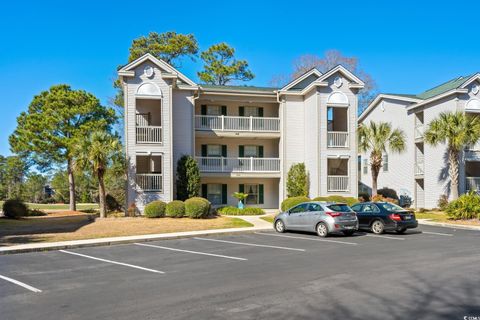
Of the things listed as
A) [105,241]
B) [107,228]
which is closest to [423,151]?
[107,228]

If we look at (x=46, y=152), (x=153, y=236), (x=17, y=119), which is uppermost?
(x=17, y=119)

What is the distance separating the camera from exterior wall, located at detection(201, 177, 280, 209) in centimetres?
3312

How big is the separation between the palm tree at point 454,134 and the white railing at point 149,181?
60.6 feet

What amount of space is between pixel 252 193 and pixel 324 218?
51.9 feet

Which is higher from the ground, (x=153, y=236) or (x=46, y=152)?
(x=46, y=152)

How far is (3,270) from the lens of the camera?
11.6 m

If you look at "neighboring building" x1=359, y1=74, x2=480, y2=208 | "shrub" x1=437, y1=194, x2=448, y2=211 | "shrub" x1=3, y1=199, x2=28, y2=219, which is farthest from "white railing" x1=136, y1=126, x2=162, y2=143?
"shrub" x1=437, y1=194, x2=448, y2=211

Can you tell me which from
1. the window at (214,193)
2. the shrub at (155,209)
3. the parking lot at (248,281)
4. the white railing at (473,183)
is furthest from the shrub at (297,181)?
the parking lot at (248,281)

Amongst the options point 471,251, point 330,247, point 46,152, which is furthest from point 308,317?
point 46,152

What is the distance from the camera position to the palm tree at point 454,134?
95.9ft

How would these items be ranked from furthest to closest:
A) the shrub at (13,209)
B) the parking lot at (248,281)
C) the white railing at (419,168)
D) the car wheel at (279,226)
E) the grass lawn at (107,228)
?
the white railing at (419,168), the shrub at (13,209), the car wheel at (279,226), the grass lawn at (107,228), the parking lot at (248,281)

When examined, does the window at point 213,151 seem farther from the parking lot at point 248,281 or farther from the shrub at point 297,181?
the parking lot at point 248,281

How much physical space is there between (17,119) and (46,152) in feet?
13.0

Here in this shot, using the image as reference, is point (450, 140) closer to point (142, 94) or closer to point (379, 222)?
point (379, 222)
